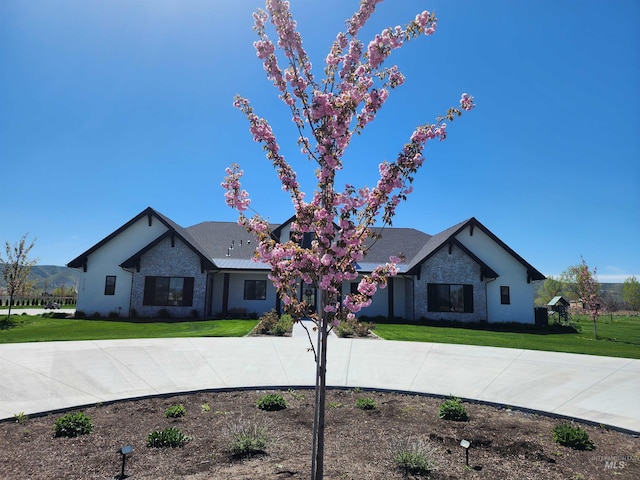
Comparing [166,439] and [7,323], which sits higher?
[7,323]

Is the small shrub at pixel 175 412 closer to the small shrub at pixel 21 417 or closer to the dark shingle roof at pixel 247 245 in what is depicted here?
the small shrub at pixel 21 417

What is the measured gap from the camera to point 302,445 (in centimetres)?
523

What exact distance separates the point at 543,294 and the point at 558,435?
71.6 meters

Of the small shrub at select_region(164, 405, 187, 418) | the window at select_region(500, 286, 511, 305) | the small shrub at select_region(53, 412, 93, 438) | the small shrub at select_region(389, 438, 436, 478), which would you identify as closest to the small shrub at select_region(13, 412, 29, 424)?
the small shrub at select_region(53, 412, 93, 438)

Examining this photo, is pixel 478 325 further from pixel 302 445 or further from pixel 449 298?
pixel 302 445

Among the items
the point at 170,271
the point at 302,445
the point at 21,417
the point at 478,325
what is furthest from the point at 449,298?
the point at 21,417

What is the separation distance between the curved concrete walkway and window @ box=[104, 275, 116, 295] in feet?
40.9

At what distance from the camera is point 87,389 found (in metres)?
7.52

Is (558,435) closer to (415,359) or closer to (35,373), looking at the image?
(415,359)

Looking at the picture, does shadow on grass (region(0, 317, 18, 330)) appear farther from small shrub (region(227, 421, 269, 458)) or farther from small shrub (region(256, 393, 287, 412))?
small shrub (region(227, 421, 269, 458))

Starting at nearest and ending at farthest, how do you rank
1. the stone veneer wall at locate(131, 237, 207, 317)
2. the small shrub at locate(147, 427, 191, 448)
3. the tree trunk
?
the tree trunk, the small shrub at locate(147, 427, 191, 448), the stone veneer wall at locate(131, 237, 207, 317)

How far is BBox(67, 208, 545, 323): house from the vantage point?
74.1 ft

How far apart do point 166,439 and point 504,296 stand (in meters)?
23.4

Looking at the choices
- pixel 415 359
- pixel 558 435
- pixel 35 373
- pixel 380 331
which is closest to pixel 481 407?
pixel 558 435
